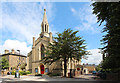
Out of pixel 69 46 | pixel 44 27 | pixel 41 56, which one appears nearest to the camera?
pixel 69 46

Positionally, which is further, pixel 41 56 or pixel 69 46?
pixel 41 56

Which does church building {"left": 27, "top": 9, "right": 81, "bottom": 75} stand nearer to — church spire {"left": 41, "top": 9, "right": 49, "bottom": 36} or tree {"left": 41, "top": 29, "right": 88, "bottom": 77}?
church spire {"left": 41, "top": 9, "right": 49, "bottom": 36}

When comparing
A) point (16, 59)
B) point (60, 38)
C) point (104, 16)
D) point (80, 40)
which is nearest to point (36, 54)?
point (60, 38)

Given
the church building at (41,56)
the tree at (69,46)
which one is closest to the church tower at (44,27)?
the church building at (41,56)

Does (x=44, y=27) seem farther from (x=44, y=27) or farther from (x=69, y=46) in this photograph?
(x=69, y=46)

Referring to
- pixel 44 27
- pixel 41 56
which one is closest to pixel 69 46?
pixel 41 56

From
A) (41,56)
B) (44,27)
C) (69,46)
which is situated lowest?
(41,56)

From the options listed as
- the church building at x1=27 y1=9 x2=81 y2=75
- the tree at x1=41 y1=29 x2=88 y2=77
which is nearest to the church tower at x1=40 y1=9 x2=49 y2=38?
the church building at x1=27 y1=9 x2=81 y2=75

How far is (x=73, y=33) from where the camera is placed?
21.0 metres

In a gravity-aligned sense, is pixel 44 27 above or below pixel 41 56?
above

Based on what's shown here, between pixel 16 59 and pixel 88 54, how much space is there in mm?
39975

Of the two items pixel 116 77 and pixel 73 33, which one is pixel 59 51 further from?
pixel 116 77

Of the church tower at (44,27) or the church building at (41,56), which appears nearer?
the church building at (41,56)

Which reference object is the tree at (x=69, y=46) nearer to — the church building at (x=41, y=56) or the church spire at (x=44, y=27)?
the church building at (x=41, y=56)
